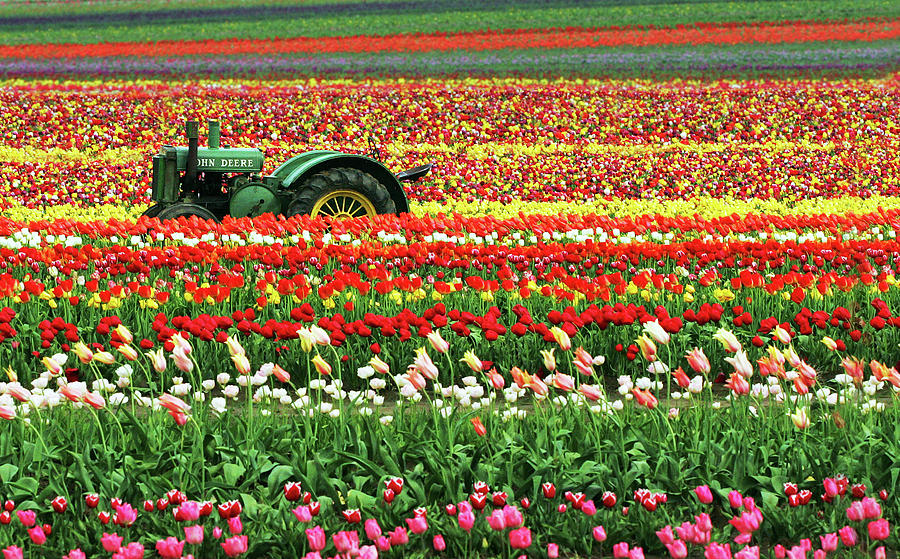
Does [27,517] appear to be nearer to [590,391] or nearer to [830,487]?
[590,391]

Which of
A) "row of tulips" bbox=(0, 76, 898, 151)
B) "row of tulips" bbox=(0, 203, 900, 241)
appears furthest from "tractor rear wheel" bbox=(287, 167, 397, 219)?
"row of tulips" bbox=(0, 76, 898, 151)

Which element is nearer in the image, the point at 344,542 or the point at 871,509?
the point at 344,542

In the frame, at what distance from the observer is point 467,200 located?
1698 cm

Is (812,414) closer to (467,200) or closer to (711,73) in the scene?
(467,200)

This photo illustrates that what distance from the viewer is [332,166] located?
37.6 feet

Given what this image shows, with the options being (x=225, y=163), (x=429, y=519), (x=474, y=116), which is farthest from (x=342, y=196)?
(x=474, y=116)

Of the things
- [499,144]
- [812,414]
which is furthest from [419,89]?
[812,414]

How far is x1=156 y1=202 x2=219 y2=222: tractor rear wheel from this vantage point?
11.1 meters

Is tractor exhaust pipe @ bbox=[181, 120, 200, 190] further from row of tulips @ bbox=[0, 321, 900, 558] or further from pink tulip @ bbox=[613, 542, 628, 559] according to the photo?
pink tulip @ bbox=[613, 542, 628, 559]

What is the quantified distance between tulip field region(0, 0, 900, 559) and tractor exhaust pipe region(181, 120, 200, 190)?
1.18m

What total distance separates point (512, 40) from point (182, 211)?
25.8m

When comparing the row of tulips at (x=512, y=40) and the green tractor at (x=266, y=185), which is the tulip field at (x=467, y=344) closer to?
the green tractor at (x=266, y=185)

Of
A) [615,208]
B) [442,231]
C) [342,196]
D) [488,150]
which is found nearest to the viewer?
[442,231]

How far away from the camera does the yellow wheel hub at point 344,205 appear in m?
11.1
